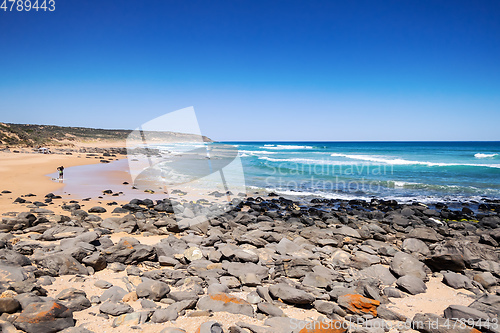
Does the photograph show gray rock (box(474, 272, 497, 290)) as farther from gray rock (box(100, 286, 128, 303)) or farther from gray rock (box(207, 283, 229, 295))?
gray rock (box(100, 286, 128, 303))

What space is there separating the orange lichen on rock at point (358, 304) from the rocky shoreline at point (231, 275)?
0.5 inches

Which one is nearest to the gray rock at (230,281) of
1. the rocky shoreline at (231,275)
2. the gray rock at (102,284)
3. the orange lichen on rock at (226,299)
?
the rocky shoreline at (231,275)

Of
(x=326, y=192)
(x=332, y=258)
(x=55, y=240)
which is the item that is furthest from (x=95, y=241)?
(x=326, y=192)

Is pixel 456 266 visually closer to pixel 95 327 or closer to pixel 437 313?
pixel 437 313

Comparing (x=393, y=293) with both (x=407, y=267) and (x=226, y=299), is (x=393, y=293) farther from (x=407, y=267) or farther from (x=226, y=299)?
(x=226, y=299)

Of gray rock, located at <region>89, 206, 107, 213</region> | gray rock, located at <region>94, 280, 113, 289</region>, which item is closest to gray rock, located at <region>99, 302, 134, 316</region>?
gray rock, located at <region>94, 280, 113, 289</region>

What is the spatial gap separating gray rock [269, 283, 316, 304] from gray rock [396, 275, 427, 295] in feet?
6.00

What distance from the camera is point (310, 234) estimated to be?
795 centimetres

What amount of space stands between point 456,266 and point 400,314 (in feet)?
8.37

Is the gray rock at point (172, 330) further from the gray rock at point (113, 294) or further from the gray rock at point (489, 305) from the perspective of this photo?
the gray rock at point (489, 305)

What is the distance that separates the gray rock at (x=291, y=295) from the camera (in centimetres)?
425

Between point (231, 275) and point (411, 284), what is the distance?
10.4 feet

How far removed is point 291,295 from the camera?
4.29 metres

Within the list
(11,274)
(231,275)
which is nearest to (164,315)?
(231,275)
